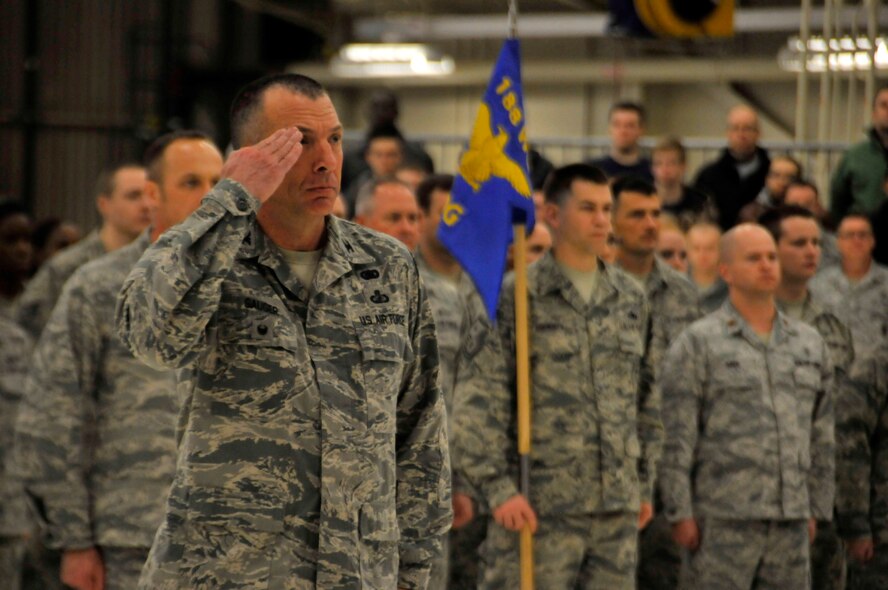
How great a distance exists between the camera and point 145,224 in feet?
16.3

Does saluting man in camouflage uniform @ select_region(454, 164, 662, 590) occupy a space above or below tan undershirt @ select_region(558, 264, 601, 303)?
below

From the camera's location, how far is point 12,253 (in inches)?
256

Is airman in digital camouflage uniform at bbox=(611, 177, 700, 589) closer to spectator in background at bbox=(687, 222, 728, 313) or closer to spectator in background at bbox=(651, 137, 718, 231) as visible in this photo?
spectator in background at bbox=(687, 222, 728, 313)

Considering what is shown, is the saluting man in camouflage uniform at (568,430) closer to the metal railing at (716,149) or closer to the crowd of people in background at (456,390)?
the crowd of people in background at (456,390)

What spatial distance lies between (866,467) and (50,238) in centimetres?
493

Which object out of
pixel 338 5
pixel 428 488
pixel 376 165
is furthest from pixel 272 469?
pixel 338 5

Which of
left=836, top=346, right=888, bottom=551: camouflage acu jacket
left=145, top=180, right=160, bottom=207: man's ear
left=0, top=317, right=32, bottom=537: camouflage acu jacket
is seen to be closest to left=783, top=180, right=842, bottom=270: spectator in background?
left=836, top=346, right=888, bottom=551: camouflage acu jacket

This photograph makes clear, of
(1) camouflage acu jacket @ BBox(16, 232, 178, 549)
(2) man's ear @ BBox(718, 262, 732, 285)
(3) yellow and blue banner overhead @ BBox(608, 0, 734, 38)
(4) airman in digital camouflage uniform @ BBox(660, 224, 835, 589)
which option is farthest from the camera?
(3) yellow and blue banner overhead @ BBox(608, 0, 734, 38)

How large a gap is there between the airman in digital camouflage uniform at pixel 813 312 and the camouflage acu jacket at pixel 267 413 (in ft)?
11.9

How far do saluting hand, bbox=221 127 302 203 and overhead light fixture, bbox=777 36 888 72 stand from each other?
6124 mm

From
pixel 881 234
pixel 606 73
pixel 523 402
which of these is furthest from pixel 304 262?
pixel 606 73

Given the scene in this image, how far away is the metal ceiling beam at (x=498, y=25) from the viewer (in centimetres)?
1366

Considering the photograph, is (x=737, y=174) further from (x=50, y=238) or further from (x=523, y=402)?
(x=523, y=402)

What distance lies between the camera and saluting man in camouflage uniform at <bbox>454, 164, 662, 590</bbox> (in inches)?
173
